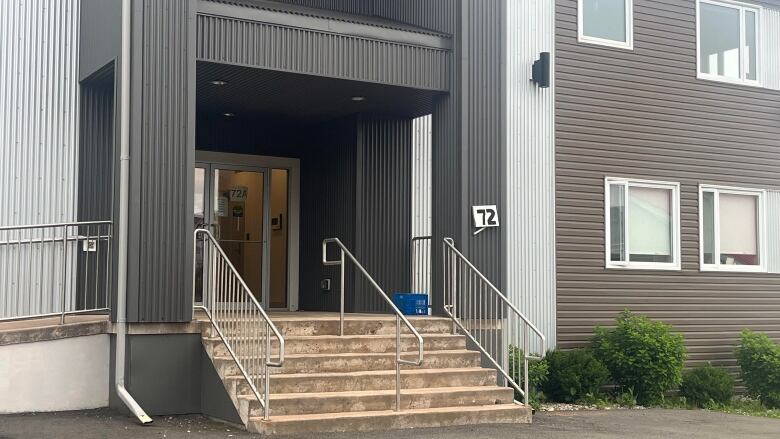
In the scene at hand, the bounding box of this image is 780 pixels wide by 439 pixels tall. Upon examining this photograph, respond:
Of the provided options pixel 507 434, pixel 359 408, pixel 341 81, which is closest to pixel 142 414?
pixel 359 408

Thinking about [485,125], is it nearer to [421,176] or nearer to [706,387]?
[421,176]

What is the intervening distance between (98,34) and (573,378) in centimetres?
760

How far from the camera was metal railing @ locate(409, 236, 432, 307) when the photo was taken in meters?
13.7

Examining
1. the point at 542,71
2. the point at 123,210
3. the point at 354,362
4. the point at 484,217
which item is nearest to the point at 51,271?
the point at 123,210

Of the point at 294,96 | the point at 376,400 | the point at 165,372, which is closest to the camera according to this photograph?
the point at 376,400

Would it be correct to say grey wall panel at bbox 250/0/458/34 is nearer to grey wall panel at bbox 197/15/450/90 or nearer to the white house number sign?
grey wall panel at bbox 197/15/450/90

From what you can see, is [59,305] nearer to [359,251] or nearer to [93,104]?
[93,104]

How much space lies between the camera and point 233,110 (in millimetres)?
13344

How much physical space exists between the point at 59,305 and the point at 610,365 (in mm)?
7605

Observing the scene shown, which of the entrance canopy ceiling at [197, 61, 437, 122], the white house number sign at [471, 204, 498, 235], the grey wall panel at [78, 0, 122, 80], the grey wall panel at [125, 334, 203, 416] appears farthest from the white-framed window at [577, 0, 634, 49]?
the grey wall panel at [125, 334, 203, 416]

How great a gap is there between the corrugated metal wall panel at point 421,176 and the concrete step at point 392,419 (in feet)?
12.6

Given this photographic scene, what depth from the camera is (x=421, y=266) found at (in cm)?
1375

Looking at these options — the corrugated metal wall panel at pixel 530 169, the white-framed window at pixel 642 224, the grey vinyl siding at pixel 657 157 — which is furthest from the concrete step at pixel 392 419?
the white-framed window at pixel 642 224

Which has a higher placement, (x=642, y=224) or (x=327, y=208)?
(x=327, y=208)
